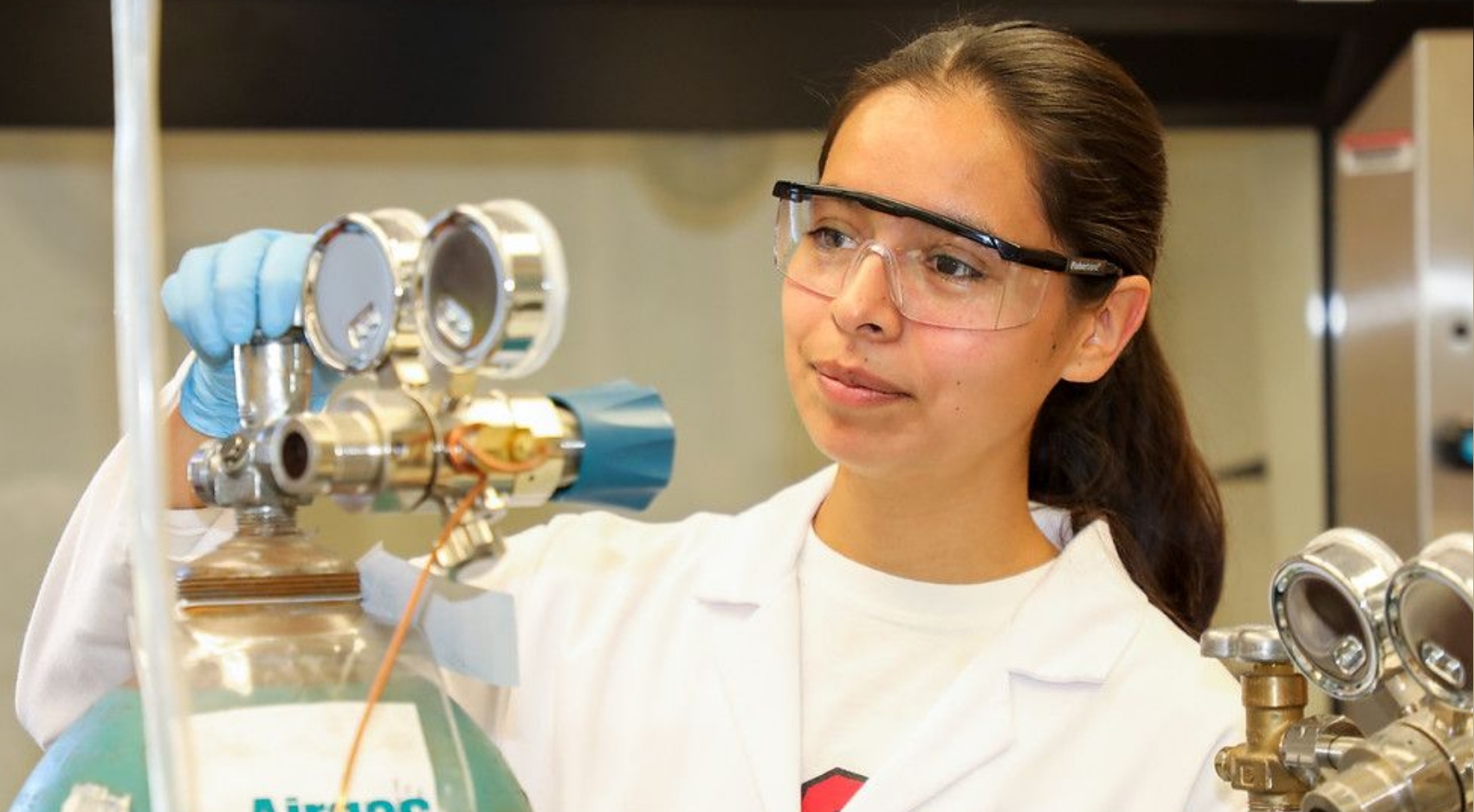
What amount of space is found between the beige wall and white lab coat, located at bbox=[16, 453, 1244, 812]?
941 millimetres

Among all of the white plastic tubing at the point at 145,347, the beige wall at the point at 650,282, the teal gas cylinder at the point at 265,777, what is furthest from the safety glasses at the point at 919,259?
the beige wall at the point at 650,282

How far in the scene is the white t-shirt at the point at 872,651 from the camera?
1508mm

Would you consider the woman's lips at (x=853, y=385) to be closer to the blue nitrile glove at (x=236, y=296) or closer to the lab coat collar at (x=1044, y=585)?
the lab coat collar at (x=1044, y=585)

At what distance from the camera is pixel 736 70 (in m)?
2.55

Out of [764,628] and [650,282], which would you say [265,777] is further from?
[650,282]

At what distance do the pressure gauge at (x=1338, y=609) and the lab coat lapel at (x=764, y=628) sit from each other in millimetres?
653

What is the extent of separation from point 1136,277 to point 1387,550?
81 centimetres

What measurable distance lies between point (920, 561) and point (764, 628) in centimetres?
14

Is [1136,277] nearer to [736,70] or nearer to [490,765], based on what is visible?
[490,765]

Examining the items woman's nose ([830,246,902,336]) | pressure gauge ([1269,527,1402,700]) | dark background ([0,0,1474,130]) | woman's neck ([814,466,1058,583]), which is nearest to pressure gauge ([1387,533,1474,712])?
Result: pressure gauge ([1269,527,1402,700])

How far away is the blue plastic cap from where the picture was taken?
0.90m

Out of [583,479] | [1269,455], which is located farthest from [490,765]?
[1269,455]

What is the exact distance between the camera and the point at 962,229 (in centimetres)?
143

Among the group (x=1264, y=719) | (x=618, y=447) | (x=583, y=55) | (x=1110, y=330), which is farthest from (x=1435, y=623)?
(x=583, y=55)
